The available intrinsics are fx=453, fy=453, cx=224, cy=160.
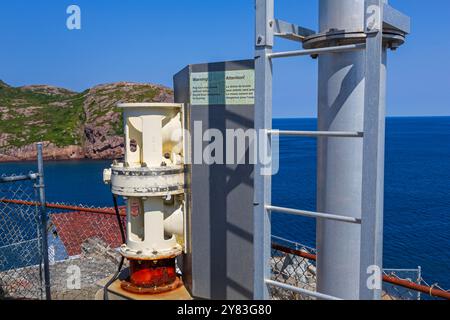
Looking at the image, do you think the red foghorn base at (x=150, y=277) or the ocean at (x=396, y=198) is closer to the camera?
the red foghorn base at (x=150, y=277)

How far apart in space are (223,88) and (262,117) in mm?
A: 1208

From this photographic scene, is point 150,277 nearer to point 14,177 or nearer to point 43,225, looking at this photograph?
point 43,225

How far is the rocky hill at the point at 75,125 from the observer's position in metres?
93.5

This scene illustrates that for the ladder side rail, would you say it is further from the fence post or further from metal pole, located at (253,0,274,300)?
the fence post

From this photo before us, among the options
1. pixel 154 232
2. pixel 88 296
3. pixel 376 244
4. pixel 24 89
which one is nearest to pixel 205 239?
pixel 154 232

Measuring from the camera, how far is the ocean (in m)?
29.9

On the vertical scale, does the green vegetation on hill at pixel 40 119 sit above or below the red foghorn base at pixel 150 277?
above

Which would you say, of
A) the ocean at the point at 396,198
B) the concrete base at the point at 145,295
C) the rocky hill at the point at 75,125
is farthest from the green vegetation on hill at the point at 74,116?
the concrete base at the point at 145,295

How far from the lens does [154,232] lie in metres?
4.80

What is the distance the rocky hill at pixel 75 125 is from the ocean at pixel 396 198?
633cm

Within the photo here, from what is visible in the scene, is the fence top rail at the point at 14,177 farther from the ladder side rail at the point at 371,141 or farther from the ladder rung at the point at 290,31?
the ladder side rail at the point at 371,141

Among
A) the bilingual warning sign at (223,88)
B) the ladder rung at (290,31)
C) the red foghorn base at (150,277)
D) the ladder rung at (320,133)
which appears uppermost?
the ladder rung at (290,31)

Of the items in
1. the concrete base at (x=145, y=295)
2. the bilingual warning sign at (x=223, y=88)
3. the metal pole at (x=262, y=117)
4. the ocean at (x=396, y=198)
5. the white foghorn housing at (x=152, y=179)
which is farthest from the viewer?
the ocean at (x=396, y=198)

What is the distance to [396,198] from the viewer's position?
46.8 metres
